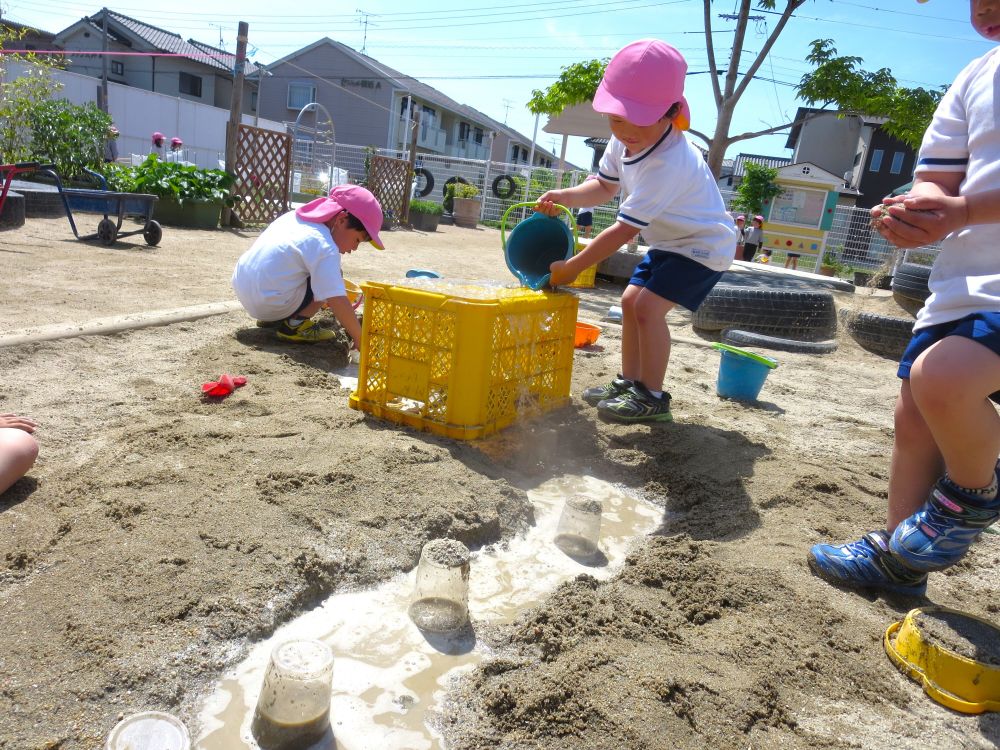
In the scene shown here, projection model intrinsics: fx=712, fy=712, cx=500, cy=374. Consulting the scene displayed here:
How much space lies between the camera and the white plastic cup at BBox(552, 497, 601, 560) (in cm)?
212

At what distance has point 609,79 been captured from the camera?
2.73 metres

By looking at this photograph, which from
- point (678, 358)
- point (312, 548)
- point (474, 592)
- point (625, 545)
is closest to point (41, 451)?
point (312, 548)

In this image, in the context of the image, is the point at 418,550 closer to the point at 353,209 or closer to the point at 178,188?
the point at 353,209

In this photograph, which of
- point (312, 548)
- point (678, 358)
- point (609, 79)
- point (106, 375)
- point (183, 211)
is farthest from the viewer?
point (183, 211)

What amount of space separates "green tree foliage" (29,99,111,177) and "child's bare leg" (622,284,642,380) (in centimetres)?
917

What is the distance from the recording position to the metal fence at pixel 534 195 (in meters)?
16.3

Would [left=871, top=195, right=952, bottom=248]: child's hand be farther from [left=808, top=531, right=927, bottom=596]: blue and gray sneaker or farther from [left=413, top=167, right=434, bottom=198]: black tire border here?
[left=413, top=167, right=434, bottom=198]: black tire border

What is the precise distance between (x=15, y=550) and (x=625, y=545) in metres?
1.61

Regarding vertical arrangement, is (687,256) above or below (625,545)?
above

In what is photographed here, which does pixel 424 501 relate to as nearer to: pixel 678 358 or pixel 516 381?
pixel 516 381

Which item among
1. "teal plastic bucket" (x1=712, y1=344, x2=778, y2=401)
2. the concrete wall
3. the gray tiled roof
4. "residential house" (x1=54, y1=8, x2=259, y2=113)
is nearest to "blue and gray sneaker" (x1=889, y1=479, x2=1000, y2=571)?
"teal plastic bucket" (x1=712, y1=344, x2=778, y2=401)

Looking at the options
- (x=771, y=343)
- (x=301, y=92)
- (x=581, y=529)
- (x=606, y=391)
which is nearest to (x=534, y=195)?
(x=771, y=343)

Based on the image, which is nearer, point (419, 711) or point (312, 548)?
point (419, 711)

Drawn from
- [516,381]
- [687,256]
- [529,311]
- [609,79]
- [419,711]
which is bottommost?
[419,711]
